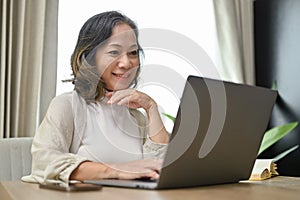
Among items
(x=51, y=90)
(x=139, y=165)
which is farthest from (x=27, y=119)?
(x=139, y=165)

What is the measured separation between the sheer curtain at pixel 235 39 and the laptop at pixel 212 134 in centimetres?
207

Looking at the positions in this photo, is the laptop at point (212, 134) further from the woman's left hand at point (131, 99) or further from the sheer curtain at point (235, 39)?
the sheer curtain at point (235, 39)

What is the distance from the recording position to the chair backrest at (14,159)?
6.06 feet

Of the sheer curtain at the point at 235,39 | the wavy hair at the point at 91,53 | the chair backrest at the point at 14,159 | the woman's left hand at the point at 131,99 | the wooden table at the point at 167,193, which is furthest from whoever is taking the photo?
the sheer curtain at the point at 235,39

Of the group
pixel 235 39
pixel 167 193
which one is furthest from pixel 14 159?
pixel 235 39

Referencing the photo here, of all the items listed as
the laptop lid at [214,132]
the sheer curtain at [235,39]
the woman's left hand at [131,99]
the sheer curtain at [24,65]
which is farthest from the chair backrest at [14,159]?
the sheer curtain at [235,39]

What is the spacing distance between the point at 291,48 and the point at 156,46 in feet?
4.00

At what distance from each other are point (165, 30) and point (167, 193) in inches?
80.6

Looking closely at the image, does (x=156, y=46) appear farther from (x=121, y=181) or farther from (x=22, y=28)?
(x=121, y=181)

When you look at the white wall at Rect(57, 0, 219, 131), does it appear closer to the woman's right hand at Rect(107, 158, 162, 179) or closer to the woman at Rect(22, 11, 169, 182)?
the woman at Rect(22, 11, 169, 182)

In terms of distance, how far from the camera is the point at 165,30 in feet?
9.53

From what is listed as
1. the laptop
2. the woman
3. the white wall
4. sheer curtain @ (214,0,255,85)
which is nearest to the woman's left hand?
the woman

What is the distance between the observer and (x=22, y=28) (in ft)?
8.05

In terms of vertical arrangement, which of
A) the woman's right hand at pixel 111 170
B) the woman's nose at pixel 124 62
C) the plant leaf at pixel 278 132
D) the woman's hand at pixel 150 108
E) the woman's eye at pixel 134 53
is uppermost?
the woman's eye at pixel 134 53
